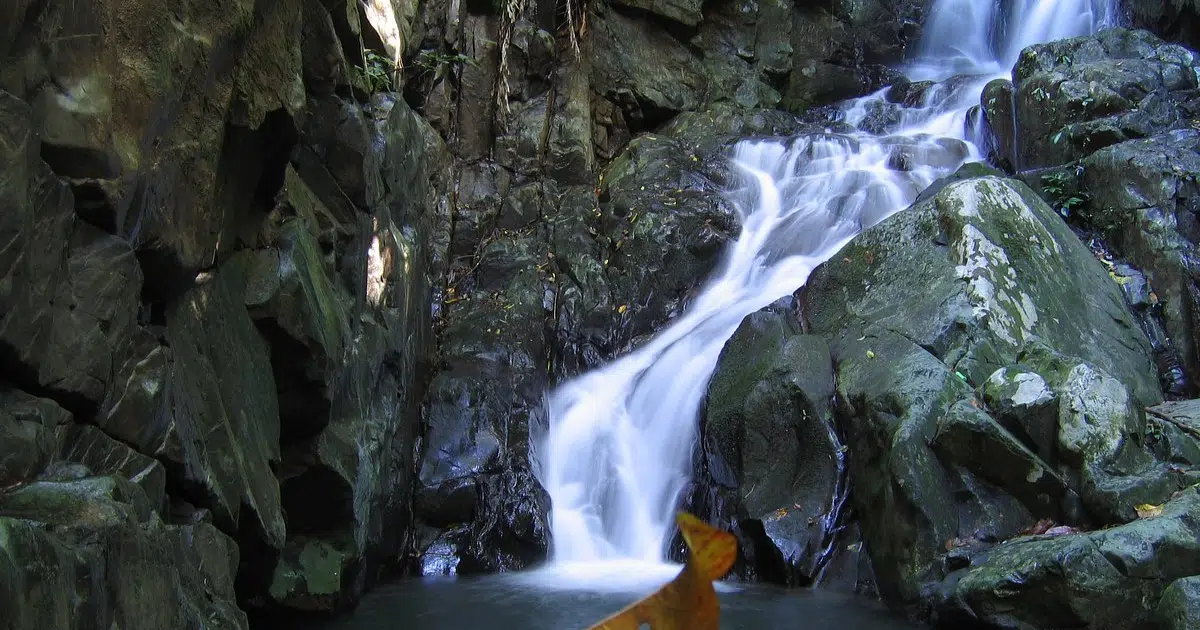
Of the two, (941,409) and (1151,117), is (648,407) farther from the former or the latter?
(1151,117)

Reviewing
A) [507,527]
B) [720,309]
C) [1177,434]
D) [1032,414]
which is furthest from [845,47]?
[507,527]

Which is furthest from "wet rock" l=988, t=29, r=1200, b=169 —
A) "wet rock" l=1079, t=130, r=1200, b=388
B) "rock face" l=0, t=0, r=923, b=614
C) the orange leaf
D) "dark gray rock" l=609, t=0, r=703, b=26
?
the orange leaf

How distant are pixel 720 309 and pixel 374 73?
463 centimetres

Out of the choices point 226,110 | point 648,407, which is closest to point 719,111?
point 648,407

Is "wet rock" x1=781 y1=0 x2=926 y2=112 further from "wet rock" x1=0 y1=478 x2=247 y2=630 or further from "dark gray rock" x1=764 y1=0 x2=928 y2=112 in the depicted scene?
"wet rock" x1=0 y1=478 x2=247 y2=630

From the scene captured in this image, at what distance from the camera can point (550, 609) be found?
626 cm

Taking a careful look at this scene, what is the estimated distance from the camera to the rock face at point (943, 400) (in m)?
5.94

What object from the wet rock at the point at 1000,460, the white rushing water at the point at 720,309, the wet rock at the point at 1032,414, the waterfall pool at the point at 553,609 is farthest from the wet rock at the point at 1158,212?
the waterfall pool at the point at 553,609

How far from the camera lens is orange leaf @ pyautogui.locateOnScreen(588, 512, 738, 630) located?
548 millimetres

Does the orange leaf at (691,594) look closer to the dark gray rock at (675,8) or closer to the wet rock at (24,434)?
the wet rock at (24,434)

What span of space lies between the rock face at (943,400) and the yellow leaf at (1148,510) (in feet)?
0.12

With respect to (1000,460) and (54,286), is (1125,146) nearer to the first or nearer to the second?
(1000,460)

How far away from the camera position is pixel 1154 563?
15.9 ft

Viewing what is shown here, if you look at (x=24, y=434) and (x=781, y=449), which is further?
(x=781, y=449)
